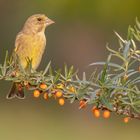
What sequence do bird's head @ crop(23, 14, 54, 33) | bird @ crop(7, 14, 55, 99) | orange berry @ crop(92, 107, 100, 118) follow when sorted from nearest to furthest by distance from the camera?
1. orange berry @ crop(92, 107, 100, 118)
2. bird @ crop(7, 14, 55, 99)
3. bird's head @ crop(23, 14, 54, 33)

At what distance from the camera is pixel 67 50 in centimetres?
1644

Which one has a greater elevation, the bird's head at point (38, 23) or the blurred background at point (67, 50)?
the bird's head at point (38, 23)

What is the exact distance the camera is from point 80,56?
16.0 metres

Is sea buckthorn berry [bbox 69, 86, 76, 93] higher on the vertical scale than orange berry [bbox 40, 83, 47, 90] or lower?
higher

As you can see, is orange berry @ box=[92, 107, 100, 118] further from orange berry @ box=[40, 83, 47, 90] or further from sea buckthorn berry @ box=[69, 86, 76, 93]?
orange berry @ box=[40, 83, 47, 90]

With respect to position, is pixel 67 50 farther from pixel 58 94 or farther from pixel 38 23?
pixel 58 94

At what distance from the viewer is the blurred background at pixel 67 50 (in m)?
13.4

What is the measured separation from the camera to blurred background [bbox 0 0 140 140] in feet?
43.9

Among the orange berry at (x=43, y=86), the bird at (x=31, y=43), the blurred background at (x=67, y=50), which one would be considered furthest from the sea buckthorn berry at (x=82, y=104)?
the blurred background at (x=67, y=50)

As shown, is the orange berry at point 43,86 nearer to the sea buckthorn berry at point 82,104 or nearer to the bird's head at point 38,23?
the sea buckthorn berry at point 82,104

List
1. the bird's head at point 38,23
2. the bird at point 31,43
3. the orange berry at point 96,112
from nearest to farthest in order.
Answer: the orange berry at point 96,112 → the bird at point 31,43 → the bird's head at point 38,23

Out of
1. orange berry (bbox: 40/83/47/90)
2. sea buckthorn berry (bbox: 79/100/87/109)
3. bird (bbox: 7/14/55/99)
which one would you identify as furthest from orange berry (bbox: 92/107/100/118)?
bird (bbox: 7/14/55/99)

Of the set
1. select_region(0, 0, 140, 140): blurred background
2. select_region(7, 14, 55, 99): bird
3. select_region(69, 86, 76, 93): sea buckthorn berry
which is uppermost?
select_region(69, 86, 76, 93): sea buckthorn berry

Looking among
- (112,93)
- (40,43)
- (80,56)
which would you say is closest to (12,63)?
(112,93)
